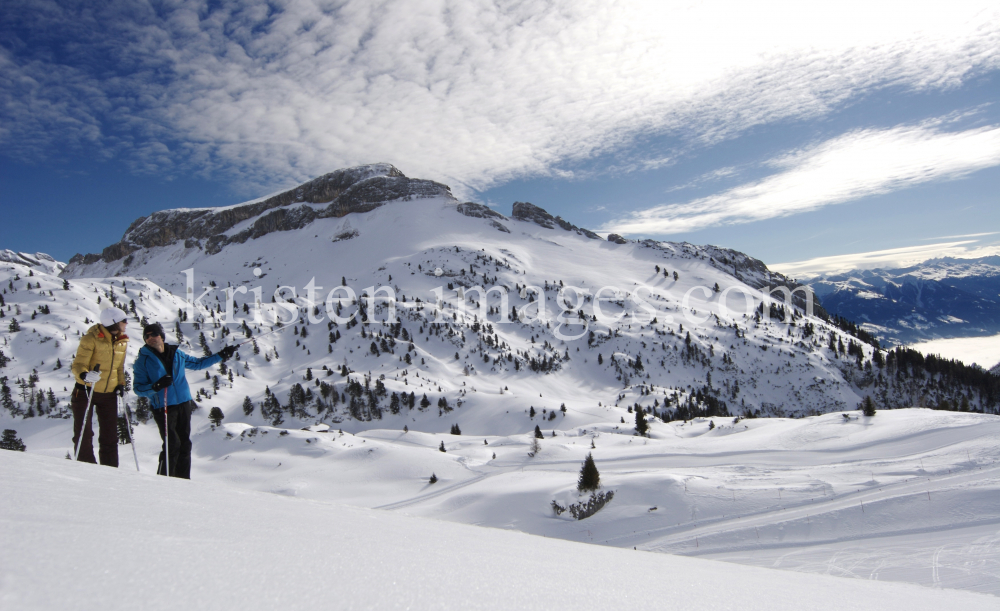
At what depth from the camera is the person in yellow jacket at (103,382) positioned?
7.54m

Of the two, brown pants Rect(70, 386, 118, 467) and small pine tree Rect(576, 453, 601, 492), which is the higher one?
brown pants Rect(70, 386, 118, 467)

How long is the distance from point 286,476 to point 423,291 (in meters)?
106

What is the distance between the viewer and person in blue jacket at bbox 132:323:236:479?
7770 mm

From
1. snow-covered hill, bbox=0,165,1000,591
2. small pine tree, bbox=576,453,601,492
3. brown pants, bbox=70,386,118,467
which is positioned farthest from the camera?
small pine tree, bbox=576,453,601,492

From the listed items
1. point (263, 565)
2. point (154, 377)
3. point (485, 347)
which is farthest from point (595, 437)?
point (485, 347)

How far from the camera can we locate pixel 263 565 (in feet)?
7.61

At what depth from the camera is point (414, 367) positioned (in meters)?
96.1

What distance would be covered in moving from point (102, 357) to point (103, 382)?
45 cm

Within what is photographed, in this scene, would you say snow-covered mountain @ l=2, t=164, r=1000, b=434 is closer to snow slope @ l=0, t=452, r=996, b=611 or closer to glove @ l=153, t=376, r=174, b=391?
glove @ l=153, t=376, r=174, b=391

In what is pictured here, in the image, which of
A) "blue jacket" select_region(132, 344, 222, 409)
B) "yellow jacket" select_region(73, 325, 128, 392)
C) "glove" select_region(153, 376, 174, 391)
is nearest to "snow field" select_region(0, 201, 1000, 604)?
"yellow jacket" select_region(73, 325, 128, 392)

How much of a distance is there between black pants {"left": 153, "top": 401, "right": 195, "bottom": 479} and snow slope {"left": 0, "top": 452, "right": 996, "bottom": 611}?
3670 millimetres

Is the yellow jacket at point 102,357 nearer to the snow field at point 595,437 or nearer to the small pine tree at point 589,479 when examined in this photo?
the snow field at point 595,437

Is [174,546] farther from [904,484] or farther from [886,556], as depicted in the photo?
[904,484]

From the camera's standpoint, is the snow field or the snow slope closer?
the snow slope
